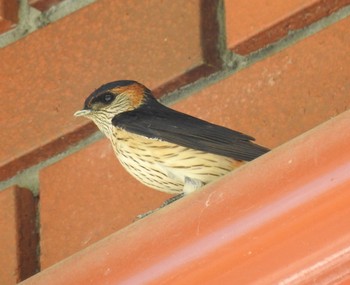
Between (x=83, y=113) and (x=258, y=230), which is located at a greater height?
(x=83, y=113)

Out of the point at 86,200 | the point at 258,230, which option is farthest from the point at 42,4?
the point at 258,230

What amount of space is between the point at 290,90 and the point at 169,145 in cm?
24

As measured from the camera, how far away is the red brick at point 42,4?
11.0 feet

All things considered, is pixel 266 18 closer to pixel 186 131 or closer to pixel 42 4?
pixel 186 131

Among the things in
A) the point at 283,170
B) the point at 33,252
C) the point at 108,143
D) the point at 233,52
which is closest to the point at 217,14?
the point at 233,52

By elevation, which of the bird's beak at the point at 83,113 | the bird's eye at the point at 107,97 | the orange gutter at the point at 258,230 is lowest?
the orange gutter at the point at 258,230

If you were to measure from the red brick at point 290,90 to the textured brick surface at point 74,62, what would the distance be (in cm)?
15

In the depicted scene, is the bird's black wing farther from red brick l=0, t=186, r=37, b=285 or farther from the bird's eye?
red brick l=0, t=186, r=37, b=285

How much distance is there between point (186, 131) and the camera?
2.97 metres

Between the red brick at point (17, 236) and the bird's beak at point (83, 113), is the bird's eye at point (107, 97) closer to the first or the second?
the bird's beak at point (83, 113)

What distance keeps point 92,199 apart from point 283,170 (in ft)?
3.29

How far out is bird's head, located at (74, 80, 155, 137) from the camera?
3.18 metres

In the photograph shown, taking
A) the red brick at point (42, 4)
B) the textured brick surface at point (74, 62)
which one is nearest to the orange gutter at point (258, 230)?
the textured brick surface at point (74, 62)

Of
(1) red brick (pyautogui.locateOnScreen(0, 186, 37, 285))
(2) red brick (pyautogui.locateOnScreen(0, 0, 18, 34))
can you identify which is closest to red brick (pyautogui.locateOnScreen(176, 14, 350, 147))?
(1) red brick (pyautogui.locateOnScreen(0, 186, 37, 285))
